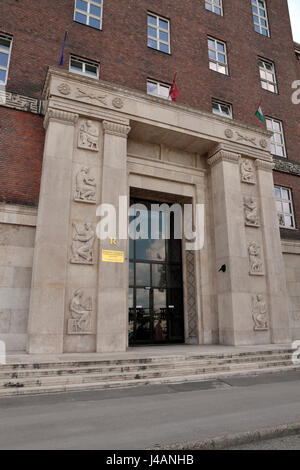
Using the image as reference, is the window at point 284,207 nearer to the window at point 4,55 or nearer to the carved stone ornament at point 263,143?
the carved stone ornament at point 263,143

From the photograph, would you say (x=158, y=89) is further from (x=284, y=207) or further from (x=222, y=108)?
(x=284, y=207)

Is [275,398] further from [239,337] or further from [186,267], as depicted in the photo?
[186,267]

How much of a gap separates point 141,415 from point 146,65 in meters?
14.9

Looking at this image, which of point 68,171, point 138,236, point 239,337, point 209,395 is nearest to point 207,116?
point 138,236

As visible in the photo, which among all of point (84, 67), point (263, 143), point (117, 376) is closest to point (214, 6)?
point (263, 143)

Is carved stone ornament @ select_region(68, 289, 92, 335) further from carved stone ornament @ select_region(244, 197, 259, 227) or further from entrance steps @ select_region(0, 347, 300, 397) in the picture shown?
carved stone ornament @ select_region(244, 197, 259, 227)

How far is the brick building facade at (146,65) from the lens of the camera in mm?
11750

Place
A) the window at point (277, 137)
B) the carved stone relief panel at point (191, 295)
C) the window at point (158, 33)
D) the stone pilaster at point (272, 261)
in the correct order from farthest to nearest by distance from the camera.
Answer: the window at point (277, 137)
the window at point (158, 33)
the carved stone relief panel at point (191, 295)
the stone pilaster at point (272, 261)

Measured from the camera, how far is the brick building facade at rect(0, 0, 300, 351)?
463 inches

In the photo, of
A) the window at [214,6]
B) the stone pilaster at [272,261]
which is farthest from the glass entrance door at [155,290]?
the window at [214,6]

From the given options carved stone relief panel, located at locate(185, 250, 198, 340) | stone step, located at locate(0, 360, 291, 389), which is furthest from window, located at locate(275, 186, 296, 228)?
stone step, located at locate(0, 360, 291, 389)

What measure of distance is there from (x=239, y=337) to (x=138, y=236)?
5.64m

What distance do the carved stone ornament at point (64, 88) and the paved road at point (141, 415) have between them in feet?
31.1

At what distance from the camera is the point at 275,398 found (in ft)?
19.7
